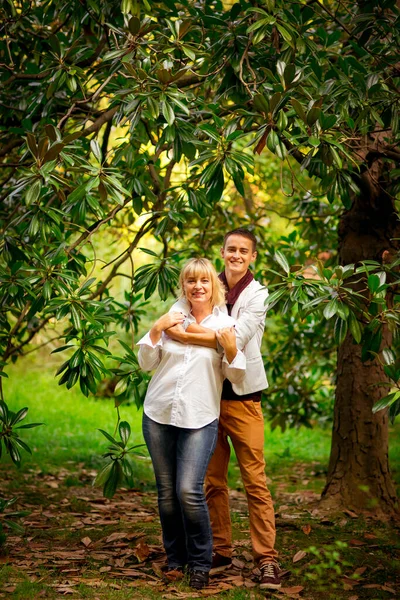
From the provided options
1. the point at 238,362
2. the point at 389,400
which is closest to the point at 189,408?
the point at 238,362

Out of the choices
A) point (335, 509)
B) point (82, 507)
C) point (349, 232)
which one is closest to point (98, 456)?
point (82, 507)

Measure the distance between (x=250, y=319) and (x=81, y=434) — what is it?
5759 millimetres

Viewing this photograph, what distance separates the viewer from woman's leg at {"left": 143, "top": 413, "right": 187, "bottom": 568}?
12.4 feet

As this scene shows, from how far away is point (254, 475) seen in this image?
388 cm

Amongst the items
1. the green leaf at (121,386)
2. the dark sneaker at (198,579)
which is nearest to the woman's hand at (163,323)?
the green leaf at (121,386)

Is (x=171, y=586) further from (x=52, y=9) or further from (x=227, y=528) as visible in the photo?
(x=52, y=9)

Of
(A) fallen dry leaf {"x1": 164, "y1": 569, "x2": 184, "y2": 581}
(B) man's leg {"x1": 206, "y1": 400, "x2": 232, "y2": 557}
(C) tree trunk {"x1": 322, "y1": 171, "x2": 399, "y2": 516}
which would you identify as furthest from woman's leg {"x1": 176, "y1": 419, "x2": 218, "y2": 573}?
(C) tree trunk {"x1": 322, "y1": 171, "x2": 399, "y2": 516}

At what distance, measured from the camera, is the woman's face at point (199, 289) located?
381 cm

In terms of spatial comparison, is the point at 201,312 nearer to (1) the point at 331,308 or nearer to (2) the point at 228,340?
(2) the point at 228,340

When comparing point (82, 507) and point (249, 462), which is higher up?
point (249, 462)

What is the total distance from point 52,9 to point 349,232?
108 inches

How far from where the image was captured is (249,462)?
12.8 feet

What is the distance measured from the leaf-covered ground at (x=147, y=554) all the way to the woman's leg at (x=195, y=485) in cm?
22

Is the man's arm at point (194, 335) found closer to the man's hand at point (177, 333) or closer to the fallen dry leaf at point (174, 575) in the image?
the man's hand at point (177, 333)
